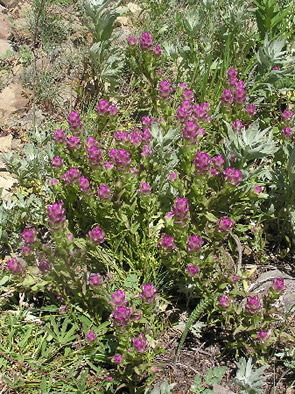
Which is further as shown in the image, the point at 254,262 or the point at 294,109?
the point at 294,109

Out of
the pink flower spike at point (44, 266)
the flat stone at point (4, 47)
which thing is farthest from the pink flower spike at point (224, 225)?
the flat stone at point (4, 47)

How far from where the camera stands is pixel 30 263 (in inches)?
101

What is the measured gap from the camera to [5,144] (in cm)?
374

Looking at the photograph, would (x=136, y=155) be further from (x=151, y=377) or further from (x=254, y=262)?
(x=151, y=377)

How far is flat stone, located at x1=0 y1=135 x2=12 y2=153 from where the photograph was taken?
3709 mm

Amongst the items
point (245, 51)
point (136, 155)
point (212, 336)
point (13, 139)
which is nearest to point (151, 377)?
point (212, 336)

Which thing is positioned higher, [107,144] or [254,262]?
[107,144]

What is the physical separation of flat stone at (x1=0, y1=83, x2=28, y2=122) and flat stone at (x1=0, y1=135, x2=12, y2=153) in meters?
0.30

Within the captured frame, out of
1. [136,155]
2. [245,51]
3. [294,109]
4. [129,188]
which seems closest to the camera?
[129,188]

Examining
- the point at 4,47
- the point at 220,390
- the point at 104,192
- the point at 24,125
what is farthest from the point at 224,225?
the point at 4,47

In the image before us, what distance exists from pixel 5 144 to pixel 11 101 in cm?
55

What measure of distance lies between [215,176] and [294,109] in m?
1.33

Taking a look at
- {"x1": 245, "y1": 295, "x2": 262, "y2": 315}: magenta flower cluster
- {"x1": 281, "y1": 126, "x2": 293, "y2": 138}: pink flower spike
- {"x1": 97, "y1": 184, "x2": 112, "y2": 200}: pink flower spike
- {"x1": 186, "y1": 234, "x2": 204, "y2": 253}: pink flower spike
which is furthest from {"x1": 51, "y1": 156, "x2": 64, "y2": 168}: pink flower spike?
{"x1": 281, "y1": 126, "x2": 293, "y2": 138}: pink flower spike

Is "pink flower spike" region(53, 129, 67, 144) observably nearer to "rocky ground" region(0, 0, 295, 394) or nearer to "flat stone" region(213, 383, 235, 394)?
"rocky ground" region(0, 0, 295, 394)
